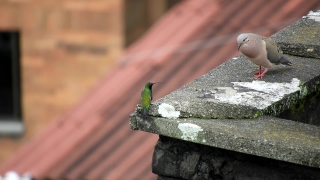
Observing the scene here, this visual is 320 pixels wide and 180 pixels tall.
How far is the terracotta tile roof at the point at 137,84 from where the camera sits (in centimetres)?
690

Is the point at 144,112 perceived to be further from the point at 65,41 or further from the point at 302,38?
the point at 65,41

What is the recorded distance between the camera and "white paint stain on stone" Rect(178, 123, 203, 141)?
3203 millimetres

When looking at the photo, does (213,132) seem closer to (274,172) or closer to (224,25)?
(274,172)

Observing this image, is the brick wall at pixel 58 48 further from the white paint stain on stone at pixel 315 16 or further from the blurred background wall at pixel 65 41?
the white paint stain on stone at pixel 315 16

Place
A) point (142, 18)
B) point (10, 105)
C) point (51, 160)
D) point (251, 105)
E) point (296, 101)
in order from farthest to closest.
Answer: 1. point (10, 105)
2. point (142, 18)
3. point (51, 160)
4. point (296, 101)
5. point (251, 105)

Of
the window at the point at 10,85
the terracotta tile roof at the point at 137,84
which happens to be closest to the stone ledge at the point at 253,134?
the terracotta tile roof at the point at 137,84

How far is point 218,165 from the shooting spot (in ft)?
10.9

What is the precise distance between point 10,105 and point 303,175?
8.18m

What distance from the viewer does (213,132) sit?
317 centimetres

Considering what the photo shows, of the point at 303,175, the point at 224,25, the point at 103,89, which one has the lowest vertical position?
the point at 303,175

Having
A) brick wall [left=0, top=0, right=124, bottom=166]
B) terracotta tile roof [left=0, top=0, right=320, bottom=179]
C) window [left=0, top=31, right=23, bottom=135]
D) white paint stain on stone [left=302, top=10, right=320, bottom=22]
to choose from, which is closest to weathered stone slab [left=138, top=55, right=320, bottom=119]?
white paint stain on stone [left=302, top=10, right=320, bottom=22]

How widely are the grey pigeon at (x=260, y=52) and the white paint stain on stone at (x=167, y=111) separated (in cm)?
62

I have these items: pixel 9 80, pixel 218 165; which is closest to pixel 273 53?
pixel 218 165

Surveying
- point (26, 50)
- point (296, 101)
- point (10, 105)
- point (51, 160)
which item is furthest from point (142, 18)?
point (296, 101)
